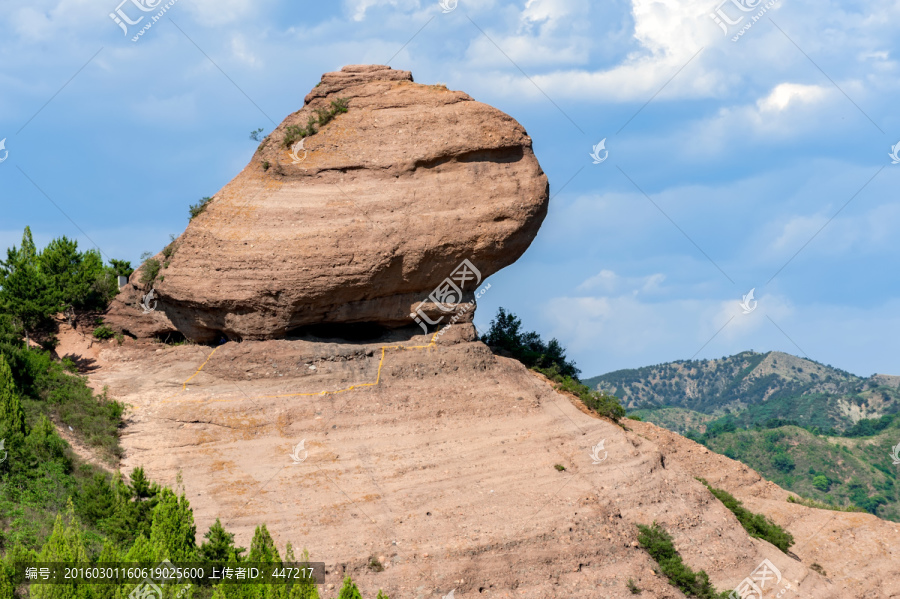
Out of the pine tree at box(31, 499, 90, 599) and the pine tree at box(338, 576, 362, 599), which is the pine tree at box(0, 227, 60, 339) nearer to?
the pine tree at box(31, 499, 90, 599)

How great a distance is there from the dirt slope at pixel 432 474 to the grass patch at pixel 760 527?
995 millimetres

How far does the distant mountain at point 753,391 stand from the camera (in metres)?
119

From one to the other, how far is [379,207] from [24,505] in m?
12.4

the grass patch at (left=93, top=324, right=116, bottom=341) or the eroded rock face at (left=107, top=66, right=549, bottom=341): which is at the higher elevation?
the eroded rock face at (left=107, top=66, right=549, bottom=341)

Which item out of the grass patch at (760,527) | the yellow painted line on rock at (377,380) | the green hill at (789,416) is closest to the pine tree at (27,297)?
the yellow painted line on rock at (377,380)

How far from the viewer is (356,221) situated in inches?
1053

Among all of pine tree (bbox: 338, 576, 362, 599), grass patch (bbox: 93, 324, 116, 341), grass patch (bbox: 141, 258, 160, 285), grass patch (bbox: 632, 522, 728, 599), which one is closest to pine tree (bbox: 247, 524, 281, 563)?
pine tree (bbox: 338, 576, 362, 599)

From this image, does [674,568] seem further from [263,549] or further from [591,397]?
[263,549]

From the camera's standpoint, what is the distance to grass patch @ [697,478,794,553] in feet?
90.9

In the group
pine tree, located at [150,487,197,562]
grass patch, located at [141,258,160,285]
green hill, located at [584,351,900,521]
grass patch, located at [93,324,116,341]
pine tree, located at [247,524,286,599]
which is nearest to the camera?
pine tree, located at [247,524,286,599]

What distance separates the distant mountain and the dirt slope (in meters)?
86.4

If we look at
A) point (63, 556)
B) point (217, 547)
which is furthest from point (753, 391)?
point (63, 556)

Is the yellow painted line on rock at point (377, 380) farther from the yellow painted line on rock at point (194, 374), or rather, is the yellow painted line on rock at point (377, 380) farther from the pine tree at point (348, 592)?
the pine tree at point (348, 592)

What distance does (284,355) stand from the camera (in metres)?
26.5
